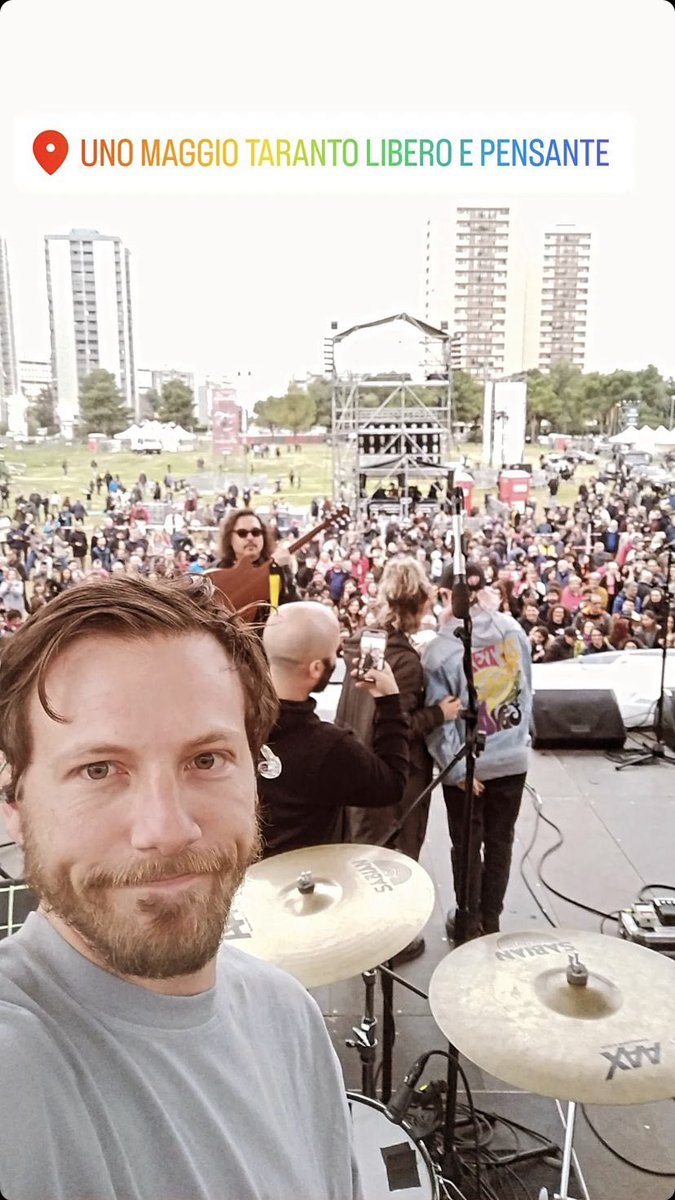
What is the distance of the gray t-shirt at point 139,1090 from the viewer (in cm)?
43

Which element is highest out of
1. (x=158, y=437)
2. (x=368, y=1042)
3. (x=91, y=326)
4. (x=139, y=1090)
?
(x=91, y=326)

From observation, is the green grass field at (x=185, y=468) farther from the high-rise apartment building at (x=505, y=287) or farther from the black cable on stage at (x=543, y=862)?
the black cable on stage at (x=543, y=862)

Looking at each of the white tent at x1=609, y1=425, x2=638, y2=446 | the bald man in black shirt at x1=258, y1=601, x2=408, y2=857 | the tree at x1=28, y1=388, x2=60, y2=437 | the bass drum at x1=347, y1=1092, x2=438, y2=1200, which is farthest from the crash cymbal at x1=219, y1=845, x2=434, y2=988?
the white tent at x1=609, y1=425, x2=638, y2=446

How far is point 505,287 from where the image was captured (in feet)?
8.89

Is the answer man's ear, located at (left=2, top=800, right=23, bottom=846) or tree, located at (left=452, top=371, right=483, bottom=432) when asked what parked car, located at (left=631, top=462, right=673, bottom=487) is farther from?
man's ear, located at (left=2, top=800, right=23, bottom=846)

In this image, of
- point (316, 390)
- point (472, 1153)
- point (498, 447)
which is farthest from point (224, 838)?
point (498, 447)

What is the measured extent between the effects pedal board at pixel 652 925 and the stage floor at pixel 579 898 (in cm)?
10

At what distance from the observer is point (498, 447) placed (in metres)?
3.21

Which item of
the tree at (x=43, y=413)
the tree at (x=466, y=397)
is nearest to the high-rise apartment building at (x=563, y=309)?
the tree at (x=466, y=397)

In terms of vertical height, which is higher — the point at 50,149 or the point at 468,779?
the point at 50,149

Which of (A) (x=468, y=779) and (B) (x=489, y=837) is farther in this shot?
(B) (x=489, y=837)

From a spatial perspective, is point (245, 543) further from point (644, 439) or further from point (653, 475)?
point (653, 475)

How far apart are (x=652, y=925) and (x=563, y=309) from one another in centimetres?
217

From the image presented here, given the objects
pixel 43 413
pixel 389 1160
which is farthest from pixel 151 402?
pixel 389 1160
